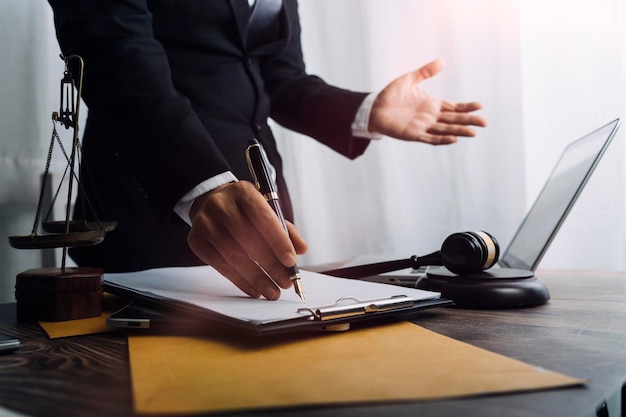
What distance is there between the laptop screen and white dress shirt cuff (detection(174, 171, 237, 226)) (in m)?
0.48

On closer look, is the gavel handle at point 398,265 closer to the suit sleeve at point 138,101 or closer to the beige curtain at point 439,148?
the suit sleeve at point 138,101

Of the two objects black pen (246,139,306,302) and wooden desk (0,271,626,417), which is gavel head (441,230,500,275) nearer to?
wooden desk (0,271,626,417)

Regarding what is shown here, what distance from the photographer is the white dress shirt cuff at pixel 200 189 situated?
0.78 metres

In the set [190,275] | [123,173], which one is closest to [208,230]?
[190,275]

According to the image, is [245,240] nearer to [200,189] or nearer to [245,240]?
[245,240]

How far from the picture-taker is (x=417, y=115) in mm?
1309

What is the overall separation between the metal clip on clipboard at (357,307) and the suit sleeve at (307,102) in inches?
29.5

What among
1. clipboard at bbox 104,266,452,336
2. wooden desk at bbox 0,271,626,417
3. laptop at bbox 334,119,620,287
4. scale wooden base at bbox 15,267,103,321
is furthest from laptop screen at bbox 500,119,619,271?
scale wooden base at bbox 15,267,103,321

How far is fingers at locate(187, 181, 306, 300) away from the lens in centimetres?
66

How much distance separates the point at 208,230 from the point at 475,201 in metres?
1.11

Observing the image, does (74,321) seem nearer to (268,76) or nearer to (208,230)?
(208,230)

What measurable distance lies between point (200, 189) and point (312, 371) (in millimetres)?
401

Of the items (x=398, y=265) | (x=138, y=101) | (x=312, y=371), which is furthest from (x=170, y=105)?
(x=312, y=371)

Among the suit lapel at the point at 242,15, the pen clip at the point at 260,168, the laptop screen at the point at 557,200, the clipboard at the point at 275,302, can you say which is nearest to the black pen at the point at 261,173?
the pen clip at the point at 260,168
